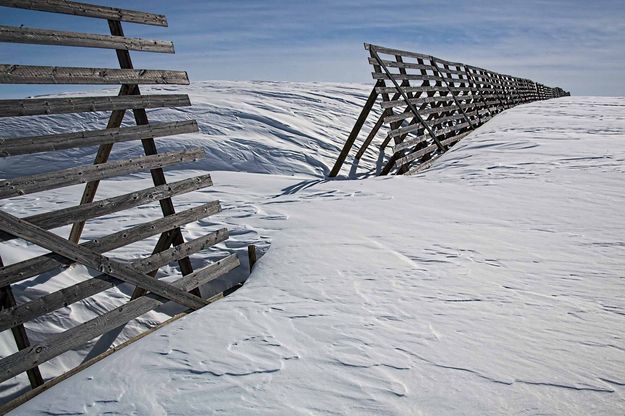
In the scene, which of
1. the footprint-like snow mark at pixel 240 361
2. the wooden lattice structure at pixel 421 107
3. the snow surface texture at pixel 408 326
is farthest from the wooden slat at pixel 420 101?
the footprint-like snow mark at pixel 240 361

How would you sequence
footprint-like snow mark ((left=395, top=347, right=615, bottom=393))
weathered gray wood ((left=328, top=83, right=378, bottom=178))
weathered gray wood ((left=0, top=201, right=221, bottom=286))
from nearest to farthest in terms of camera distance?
footprint-like snow mark ((left=395, top=347, right=615, bottom=393)), weathered gray wood ((left=0, top=201, right=221, bottom=286)), weathered gray wood ((left=328, top=83, right=378, bottom=178))

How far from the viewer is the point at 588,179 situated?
5.49 meters

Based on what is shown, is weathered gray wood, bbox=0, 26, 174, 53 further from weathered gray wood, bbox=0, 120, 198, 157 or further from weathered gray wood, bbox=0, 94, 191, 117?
weathered gray wood, bbox=0, 120, 198, 157

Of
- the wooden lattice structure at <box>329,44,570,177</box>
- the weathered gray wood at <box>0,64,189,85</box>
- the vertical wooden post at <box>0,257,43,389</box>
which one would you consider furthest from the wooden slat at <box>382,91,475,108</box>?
the vertical wooden post at <box>0,257,43,389</box>

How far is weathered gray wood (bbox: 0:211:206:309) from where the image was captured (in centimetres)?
242

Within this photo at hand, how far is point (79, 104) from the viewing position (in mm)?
3076

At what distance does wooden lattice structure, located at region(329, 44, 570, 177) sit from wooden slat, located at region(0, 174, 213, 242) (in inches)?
180

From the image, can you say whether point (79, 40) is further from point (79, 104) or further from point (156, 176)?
point (156, 176)

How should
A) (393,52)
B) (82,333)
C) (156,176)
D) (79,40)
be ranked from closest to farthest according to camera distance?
1. (82,333)
2. (79,40)
3. (156,176)
4. (393,52)

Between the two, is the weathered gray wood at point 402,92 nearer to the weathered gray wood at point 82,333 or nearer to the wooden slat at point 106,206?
the wooden slat at point 106,206

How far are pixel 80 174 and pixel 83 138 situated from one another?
0.28 metres

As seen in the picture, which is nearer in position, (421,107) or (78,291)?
(78,291)

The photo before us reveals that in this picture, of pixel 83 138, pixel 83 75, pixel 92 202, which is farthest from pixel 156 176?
pixel 83 75

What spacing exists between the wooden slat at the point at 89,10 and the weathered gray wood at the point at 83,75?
371mm
